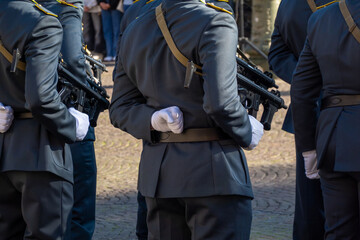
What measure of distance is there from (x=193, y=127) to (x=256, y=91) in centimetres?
77

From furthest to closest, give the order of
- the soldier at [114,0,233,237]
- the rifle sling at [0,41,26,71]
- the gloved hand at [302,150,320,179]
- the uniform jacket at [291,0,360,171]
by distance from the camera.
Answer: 1. the soldier at [114,0,233,237]
2. the gloved hand at [302,150,320,179]
3. the rifle sling at [0,41,26,71]
4. the uniform jacket at [291,0,360,171]

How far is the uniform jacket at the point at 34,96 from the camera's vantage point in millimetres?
3969

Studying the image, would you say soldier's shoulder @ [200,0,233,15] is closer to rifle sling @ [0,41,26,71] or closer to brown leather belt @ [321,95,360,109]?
brown leather belt @ [321,95,360,109]

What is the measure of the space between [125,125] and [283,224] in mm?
2586

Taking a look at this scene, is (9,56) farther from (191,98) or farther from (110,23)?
(110,23)

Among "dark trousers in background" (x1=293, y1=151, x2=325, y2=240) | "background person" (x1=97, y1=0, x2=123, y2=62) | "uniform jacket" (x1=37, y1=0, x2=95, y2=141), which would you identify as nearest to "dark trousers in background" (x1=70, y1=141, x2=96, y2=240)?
"uniform jacket" (x1=37, y1=0, x2=95, y2=141)

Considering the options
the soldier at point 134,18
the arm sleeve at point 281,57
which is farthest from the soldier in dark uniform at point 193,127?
the soldier at point 134,18

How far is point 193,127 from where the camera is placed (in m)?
3.61

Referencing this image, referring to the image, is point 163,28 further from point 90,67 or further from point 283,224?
point 283,224

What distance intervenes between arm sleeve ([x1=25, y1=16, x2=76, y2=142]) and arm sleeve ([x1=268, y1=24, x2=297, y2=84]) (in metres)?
1.54

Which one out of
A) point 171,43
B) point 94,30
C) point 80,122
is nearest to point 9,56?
point 80,122

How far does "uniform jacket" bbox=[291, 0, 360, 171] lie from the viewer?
11.9 feet

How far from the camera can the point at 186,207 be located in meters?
3.62

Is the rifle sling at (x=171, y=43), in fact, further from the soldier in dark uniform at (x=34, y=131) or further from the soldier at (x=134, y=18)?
the soldier at (x=134, y=18)
